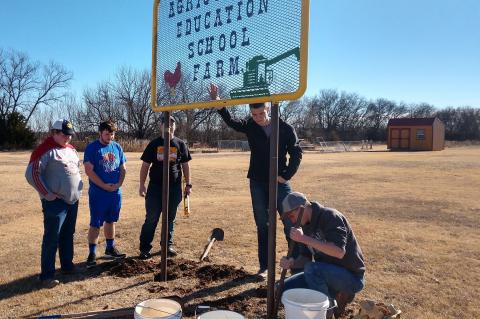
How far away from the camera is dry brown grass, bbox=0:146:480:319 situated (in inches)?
165

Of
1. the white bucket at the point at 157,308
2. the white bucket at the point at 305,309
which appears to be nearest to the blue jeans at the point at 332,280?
the white bucket at the point at 305,309

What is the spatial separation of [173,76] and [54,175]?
1654 millimetres

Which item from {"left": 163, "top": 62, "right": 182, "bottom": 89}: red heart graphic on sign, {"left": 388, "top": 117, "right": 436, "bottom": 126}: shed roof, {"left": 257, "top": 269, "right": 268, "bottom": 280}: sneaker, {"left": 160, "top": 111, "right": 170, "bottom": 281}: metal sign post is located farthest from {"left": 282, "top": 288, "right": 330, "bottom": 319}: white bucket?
{"left": 388, "top": 117, "right": 436, "bottom": 126}: shed roof

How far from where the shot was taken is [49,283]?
4.43 m

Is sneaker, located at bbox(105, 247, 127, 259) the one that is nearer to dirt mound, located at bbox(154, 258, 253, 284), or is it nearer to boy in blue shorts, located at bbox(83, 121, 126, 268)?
boy in blue shorts, located at bbox(83, 121, 126, 268)

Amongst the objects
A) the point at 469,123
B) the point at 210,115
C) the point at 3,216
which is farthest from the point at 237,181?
the point at 469,123

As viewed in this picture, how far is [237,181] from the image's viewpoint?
15312 millimetres

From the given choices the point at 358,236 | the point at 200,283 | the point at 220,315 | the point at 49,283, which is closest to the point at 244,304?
the point at 200,283

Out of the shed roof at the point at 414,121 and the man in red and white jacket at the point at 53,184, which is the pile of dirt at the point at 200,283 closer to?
the man in red and white jacket at the point at 53,184

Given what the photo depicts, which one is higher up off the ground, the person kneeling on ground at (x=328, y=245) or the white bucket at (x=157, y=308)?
the person kneeling on ground at (x=328, y=245)

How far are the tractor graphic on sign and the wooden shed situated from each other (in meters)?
52.8

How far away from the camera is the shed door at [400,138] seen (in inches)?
2101

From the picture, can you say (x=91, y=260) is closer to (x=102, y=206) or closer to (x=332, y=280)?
(x=102, y=206)

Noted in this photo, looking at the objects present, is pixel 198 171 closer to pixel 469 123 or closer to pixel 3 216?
pixel 3 216
